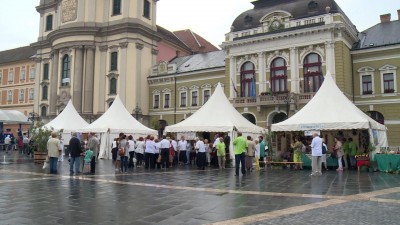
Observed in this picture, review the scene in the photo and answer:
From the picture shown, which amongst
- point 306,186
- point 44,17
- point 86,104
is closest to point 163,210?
point 306,186

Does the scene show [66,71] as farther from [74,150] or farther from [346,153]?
[346,153]

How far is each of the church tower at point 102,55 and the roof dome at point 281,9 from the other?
44.3 ft

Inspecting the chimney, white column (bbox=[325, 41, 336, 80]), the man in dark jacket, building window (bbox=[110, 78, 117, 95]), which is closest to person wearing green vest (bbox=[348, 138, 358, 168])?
the man in dark jacket

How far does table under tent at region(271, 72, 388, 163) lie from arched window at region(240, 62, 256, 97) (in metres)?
15.0

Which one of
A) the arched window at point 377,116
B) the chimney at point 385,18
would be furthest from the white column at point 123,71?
the chimney at point 385,18

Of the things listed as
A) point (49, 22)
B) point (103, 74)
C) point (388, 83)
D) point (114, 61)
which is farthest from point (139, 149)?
point (49, 22)

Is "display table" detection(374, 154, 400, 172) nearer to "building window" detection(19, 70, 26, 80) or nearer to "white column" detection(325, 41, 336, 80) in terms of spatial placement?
"white column" detection(325, 41, 336, 80)

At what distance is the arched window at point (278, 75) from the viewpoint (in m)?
34.3

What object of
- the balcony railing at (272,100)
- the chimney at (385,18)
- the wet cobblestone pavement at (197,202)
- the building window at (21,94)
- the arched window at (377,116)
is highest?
the chimney at (385,18)

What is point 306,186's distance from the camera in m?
12.0

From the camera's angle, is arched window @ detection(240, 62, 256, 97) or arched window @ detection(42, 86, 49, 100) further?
arched window @ detection(42, 86, 49, 100)

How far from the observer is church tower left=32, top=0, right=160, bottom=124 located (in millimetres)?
44812

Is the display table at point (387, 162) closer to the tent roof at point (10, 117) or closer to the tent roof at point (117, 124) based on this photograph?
the tent roof at point (117, 124)

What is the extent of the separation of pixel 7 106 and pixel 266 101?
166 feet
